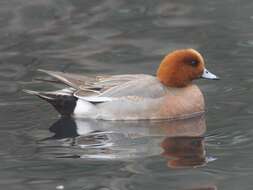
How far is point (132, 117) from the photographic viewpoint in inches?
407

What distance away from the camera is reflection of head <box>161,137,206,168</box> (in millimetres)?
8594

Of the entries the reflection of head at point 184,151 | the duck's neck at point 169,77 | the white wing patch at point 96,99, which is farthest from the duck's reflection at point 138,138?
the duck's neck at point 169,77

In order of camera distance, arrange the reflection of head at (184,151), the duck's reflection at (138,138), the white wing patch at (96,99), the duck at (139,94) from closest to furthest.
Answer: the reflection of head at (184,151), the duck's reflection at (138,138), the duck at (139,94), the white wing patch at (96,99)

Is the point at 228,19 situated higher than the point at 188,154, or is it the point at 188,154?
the point at 228,19

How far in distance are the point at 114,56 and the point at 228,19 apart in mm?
2552

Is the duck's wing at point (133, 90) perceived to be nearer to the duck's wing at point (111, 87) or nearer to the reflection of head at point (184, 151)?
the duck's wing at point (111, 87)

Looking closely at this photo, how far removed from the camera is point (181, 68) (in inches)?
413

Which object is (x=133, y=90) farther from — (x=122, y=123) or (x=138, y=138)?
(x=138, y=138)

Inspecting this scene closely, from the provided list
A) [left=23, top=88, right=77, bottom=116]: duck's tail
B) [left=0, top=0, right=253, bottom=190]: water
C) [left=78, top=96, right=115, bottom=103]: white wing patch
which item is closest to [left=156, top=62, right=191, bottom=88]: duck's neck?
[left=0, top=0, right=253, bottom=190]: water

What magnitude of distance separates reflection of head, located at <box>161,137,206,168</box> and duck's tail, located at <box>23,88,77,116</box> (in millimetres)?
1467

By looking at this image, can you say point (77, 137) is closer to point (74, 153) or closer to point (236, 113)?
point (74, 153)

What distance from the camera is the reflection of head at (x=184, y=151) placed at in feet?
28.2

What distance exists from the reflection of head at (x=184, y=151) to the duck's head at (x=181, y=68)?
3.87ft

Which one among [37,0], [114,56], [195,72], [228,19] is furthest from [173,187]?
[37,0]
